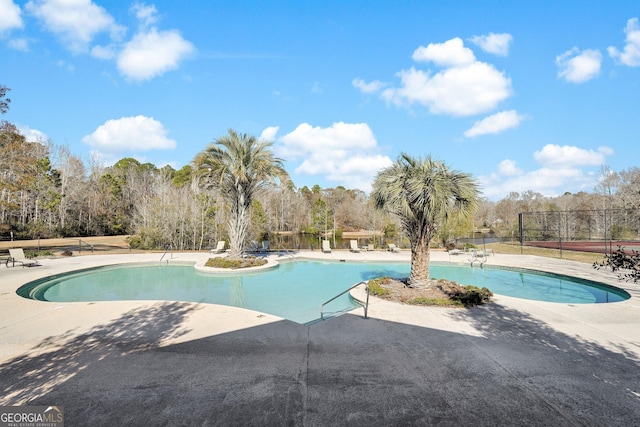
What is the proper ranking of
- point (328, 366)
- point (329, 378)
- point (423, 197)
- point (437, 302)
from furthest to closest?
point (423, 197) < point (437, 302) < point (328, 366) < point (329, 378)

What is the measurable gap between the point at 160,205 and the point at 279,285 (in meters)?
13.1

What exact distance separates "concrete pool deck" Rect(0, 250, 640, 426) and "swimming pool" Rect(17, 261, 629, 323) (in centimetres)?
246

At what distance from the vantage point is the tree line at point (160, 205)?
55.9 feet

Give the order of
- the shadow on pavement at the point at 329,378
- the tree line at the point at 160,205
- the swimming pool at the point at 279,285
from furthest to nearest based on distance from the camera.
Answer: the tree line at the point at 160,205
the swimming pool at the point at 279,285
the shadow on pavement at the point at 329,378

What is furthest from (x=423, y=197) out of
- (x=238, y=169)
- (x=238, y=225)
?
(x=238, y=225)

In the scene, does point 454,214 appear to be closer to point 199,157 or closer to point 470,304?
point 470,304

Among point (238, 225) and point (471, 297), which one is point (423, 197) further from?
point (238, 225)

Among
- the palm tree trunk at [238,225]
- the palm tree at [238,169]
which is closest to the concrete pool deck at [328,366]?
the palm tree trunk at [238,225]

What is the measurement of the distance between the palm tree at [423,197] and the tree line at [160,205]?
15.5 inches

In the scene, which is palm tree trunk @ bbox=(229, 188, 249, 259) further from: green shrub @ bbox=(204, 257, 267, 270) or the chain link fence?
the chain link fence

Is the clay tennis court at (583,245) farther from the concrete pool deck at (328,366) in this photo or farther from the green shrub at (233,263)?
the green shrub at (233,263)

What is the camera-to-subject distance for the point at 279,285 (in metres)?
10.9

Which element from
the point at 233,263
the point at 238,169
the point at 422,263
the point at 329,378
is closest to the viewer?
the point at 329,378

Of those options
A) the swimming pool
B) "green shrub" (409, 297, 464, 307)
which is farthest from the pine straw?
the swimming pool
